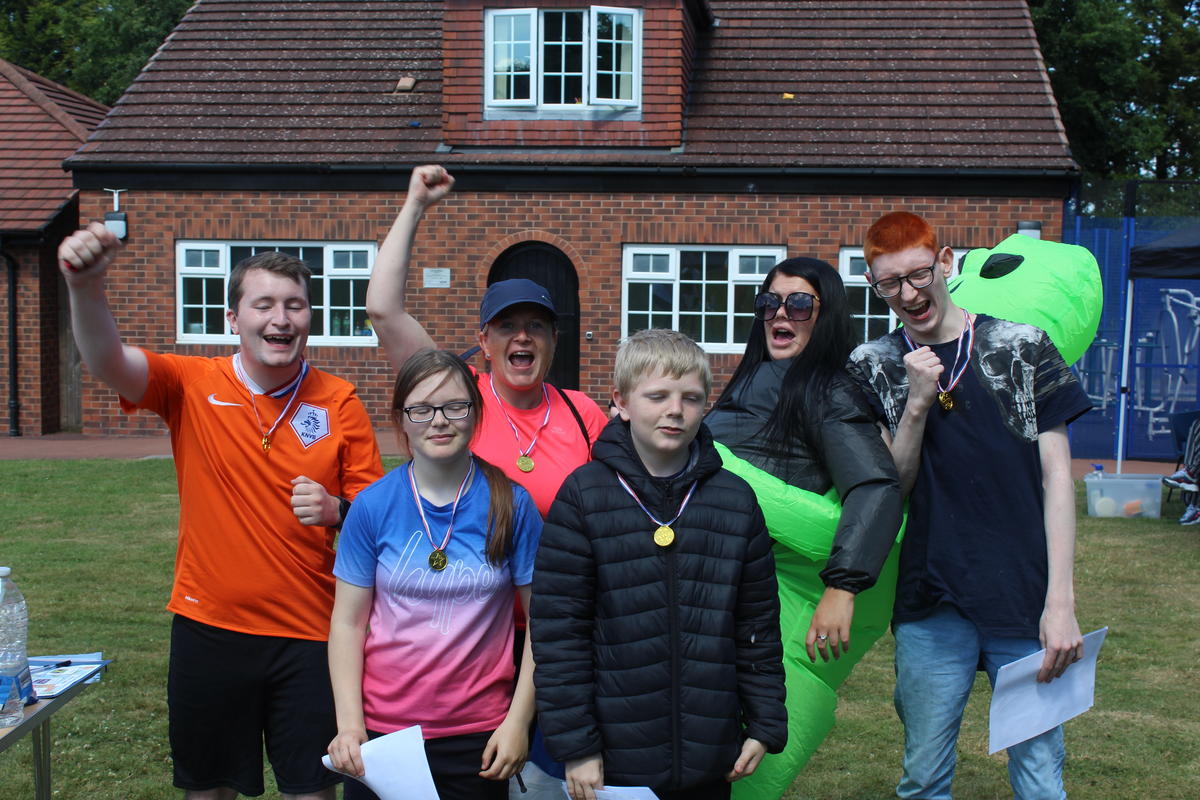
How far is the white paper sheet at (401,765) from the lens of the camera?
2.56m

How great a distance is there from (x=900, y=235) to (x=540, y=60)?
1202 centimetres

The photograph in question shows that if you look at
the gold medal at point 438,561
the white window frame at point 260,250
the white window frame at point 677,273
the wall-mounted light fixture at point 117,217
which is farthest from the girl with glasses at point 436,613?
the wall-mounted light fixture at point 117,217

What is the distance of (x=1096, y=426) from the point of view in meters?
13.6

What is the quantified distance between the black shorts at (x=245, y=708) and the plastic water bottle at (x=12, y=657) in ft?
1.19

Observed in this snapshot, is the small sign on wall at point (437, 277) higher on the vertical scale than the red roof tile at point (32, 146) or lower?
lower

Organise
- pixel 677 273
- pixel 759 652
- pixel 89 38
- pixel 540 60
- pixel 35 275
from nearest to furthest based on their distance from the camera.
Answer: pixel 759 652 → pixel 540 60 → pixel 677 273 → pixel 35 275 → pixel 89 38

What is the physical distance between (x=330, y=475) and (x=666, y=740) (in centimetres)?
116

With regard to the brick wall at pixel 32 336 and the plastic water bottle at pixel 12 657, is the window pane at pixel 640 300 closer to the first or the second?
the brick wall at pixel 32 336

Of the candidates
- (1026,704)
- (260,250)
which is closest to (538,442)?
(1026,704)

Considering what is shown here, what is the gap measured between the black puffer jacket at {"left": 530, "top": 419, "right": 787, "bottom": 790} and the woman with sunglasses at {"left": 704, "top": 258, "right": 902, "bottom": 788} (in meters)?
0.24

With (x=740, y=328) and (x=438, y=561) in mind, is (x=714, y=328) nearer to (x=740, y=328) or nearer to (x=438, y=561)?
(x=740, y=328)

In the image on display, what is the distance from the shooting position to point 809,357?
291cm

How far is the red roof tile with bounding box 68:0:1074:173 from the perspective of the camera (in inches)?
553

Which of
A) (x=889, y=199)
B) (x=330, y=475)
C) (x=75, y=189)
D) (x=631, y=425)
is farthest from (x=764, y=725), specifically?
(x=75, y=189)
